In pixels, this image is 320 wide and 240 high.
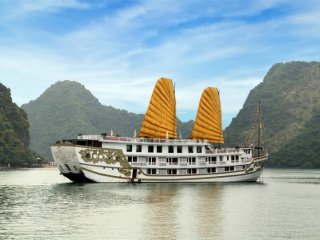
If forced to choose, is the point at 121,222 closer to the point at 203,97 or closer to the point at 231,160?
the point at 231,160

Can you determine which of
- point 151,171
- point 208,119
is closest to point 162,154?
point 151,171

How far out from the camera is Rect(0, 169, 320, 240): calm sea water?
2162 centimetres

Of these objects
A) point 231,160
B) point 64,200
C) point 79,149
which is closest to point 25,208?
point 64,200

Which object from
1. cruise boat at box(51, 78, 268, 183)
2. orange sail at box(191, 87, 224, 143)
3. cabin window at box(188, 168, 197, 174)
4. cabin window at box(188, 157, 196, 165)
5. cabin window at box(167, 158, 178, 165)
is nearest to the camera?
cruise boat at box(51, 78, 268, 183)

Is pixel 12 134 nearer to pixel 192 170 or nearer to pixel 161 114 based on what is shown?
pixel 161 114

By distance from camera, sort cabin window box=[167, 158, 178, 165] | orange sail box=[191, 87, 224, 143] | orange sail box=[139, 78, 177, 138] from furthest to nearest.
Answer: orange sail box=[191, 87, 224, 143], orange sail box=[139, 78, 177, 138], cabin window box=[167, 158, 178, 165]

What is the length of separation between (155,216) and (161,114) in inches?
1195

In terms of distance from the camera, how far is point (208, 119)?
197ft

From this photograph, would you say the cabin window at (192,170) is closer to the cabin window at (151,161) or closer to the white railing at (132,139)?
the white railing at (132,139)

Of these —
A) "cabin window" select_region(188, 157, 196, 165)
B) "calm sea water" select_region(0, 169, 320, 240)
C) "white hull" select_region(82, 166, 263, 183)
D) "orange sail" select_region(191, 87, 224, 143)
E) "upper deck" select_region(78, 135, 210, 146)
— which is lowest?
"calm sea water" select_region(0, 169, 320, 240)

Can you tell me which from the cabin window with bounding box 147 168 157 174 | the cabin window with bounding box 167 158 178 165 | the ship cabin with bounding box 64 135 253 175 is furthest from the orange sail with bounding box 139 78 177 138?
the cabin window with bounding box 147 168 157 174

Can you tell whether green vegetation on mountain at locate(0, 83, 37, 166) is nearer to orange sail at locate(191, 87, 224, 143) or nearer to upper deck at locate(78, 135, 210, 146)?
orange sail at locate(191, 87, 224, 143)

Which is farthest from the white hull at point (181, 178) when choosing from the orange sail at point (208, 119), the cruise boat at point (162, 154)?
the orange sail at point (208, 119)

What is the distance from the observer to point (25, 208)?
1177 inches
